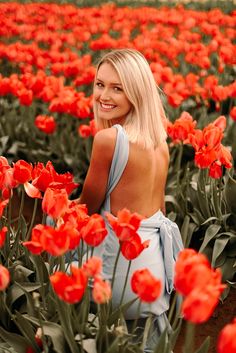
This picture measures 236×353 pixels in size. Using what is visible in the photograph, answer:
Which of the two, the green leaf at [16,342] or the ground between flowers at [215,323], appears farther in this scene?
the ground between flowers at [215,323]

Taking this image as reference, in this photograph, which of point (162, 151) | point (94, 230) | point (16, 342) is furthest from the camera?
point (162, 151)

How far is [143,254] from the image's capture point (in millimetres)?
3182

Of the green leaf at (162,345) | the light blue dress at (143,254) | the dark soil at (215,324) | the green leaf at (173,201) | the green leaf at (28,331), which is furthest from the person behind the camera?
the green leaf at (173,201)

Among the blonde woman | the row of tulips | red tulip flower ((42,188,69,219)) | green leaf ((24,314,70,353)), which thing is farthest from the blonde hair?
green leaf ((24,314,70,353))

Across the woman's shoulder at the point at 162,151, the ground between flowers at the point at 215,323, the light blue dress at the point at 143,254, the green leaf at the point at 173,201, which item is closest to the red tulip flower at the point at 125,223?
the light blue dress at the point at 143,254

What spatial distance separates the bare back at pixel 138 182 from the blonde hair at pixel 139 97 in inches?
2.1

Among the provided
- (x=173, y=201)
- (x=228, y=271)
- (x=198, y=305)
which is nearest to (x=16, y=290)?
(x=198, y=305)

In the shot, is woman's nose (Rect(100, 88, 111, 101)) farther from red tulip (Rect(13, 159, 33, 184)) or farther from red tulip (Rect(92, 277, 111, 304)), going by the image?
red tulip (Rect(92, 277, 111, 304))

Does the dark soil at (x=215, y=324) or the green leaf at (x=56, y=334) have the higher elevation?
the green leaf at (x=56, y=334)

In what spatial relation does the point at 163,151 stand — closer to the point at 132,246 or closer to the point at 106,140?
the point at 106,140

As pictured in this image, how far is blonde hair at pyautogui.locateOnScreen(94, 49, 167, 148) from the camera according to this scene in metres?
3.28

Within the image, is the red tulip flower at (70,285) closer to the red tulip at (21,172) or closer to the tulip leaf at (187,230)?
the red tulip at (21,172)

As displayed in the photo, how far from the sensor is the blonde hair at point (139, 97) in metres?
3.28

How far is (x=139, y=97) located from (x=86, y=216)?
0.97 m
